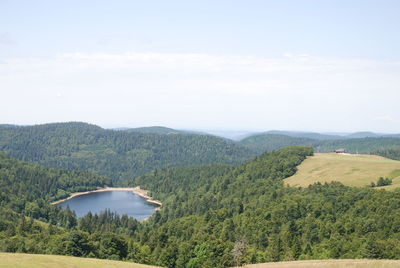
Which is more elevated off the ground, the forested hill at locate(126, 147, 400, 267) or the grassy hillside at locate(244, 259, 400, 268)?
the grassy hillside at locate(244, 259, 400, 268)

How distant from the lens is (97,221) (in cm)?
16800

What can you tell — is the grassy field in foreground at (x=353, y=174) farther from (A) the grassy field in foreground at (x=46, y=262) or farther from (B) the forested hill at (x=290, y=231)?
(A) the grassy field in foreground at (x=46, y=262)

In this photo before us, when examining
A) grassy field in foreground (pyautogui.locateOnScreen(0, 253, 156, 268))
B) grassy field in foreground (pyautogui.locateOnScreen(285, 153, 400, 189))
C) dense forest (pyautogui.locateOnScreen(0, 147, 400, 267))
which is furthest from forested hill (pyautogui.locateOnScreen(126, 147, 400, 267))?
grassy field in foreground (pyautogui.locateOnScreen(0, 253, 156, 268))

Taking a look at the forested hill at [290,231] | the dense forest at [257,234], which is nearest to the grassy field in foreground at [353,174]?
the dense forest at [257,234]

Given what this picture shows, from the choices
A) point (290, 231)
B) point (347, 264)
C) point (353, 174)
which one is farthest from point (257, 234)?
point (353, 174)

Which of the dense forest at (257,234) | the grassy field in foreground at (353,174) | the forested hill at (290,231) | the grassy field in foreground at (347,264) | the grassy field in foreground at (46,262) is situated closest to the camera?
the grassy field in foreground at (46,262)

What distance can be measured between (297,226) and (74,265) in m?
83.8

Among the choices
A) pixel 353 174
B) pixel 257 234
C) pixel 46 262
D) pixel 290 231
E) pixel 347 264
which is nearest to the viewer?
pixel 46 262

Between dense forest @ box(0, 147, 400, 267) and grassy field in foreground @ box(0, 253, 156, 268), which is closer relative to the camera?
grassy field in foreground @ box(0, 253, 156, 268)

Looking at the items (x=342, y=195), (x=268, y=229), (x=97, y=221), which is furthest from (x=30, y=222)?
(x=342, y=195)

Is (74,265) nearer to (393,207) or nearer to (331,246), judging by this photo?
(331,246)

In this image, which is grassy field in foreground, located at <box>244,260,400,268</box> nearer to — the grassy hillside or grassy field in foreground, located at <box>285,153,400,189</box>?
the grassy hillside

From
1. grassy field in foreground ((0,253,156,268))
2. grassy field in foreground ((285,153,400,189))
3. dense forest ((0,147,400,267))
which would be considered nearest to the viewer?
grassy field in foreground ((0,253,156,268))

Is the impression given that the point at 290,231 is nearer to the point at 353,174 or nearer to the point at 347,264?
the point at 347,264
